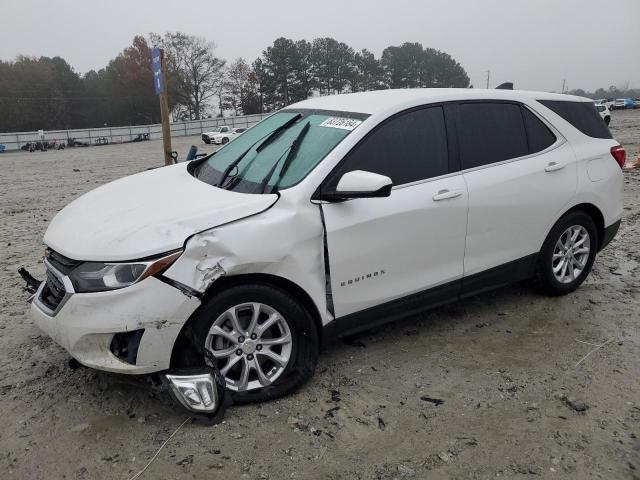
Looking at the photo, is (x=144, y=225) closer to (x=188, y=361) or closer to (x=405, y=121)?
(x=188, y=361)

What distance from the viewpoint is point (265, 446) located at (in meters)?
2.74

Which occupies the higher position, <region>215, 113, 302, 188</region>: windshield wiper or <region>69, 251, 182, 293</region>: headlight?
<region>215, 113, 302, 188</region>: windshield wiper

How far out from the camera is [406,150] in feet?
11.4

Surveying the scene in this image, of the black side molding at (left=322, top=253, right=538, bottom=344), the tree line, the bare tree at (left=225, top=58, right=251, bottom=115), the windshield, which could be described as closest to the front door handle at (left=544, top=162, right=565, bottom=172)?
the black side molding at (left=322, top=253, right=538, bottom=344)

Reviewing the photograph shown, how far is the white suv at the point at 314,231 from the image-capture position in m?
2.77

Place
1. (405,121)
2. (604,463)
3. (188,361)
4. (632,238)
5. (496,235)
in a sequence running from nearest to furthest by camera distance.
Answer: (604,463)
(188,361)
(405,121)
(496,235)
(632,238)

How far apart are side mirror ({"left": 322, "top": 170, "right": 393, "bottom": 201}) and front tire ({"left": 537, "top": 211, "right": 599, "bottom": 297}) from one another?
1.91 metres

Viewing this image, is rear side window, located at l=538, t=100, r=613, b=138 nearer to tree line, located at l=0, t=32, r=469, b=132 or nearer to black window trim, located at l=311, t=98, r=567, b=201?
black window trim, located at l=311, t=98, r=567, b=201

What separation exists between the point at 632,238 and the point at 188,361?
18.3 ft

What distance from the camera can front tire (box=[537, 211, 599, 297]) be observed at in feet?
14.0

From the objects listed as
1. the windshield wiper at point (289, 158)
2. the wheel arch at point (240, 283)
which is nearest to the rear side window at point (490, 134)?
the windshield wiper at point (289, 158)

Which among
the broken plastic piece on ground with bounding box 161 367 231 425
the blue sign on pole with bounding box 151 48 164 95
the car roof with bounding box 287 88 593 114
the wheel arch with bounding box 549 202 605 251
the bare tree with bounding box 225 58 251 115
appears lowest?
the broken plastic piece on ground with bounding box 161 367 231 425

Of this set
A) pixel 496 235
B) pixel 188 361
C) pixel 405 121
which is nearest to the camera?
pixel 188 361

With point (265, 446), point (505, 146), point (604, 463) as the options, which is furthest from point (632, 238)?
point (265, 446)
